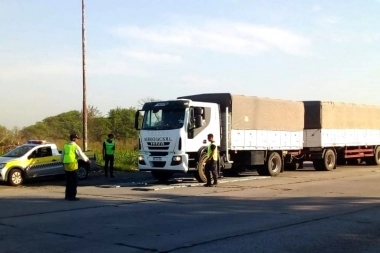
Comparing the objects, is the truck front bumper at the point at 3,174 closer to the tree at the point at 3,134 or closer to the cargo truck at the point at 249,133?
the cargo truck at the point at 249,133

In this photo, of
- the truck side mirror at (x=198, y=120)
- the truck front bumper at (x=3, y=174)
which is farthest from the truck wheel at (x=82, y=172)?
the truck side mirror at (x=198, y=120)

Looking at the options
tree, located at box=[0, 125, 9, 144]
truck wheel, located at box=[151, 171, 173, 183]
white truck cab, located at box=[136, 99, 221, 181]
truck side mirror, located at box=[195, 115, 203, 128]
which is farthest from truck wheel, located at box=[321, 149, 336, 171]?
tree, located at box=[0, 125, 9, 144]

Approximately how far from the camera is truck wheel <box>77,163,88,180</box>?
23.1m

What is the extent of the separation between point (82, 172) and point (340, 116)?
12.5m

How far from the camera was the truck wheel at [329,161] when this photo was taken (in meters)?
26.7

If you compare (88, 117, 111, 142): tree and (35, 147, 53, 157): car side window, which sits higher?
(88, 117, 111, 142): tree

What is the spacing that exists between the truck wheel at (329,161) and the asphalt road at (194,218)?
642 centimetres

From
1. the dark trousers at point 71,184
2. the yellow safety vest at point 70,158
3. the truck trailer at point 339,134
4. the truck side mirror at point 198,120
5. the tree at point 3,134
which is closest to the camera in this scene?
the dark trousers at point 71,184

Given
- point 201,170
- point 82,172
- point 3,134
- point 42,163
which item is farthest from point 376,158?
point 3,134

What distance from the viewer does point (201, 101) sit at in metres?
21.8

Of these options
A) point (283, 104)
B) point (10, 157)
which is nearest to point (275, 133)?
point (283, 104)

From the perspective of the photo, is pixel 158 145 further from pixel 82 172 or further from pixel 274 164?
pixel 274 164

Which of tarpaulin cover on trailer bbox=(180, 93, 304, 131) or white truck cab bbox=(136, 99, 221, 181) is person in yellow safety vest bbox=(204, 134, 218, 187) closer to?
white truck cab bbox=(136, 99, 221, 181)

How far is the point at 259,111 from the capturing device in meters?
22.7
